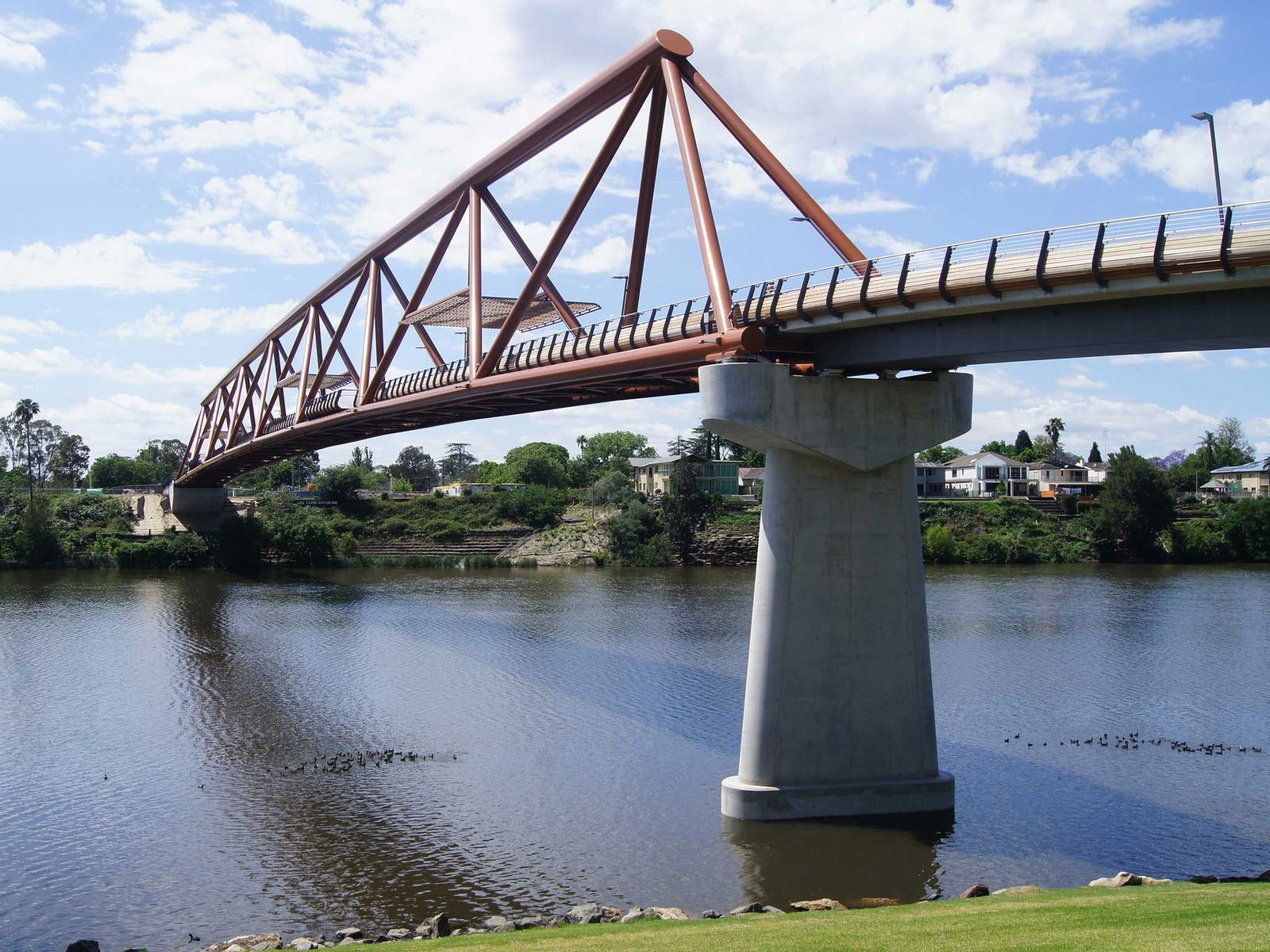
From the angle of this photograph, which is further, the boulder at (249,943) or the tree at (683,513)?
the tree at (683,513)

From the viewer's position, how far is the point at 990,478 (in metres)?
110

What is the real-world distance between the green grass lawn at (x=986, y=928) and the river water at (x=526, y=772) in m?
2.15

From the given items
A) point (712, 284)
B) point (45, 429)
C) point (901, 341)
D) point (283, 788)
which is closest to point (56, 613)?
point (283, 788)

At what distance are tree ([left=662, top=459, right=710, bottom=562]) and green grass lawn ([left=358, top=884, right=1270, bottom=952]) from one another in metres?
63.0

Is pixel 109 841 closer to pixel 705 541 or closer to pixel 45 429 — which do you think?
pixel 705 541

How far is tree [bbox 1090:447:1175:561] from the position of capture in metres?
76.2

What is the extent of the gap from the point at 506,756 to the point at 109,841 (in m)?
7.49

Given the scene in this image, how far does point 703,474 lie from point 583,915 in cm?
8207

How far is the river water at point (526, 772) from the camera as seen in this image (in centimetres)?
1584

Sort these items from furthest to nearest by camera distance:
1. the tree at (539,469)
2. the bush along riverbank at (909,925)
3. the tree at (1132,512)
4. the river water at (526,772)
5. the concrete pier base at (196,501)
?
the tree at (539,469) < the concrete pier base at (196,501) < the tree at (1132,512) < the river water at (526,772) < the bush along riverbank at (909,925)

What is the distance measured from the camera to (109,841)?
1811 cm

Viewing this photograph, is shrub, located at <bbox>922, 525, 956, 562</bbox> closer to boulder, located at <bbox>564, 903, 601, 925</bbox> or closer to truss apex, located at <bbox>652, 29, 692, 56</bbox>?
truss apex, located at <bbox>652, 29, 692, 56</bbox>

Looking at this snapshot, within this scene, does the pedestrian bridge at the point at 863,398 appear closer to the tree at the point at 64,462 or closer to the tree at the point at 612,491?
the tree at the point at 612,491

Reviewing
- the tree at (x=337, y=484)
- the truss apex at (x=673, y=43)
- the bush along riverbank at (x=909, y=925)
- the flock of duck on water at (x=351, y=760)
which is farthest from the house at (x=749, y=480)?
the bush along riverbank at (x=909, y=925)
